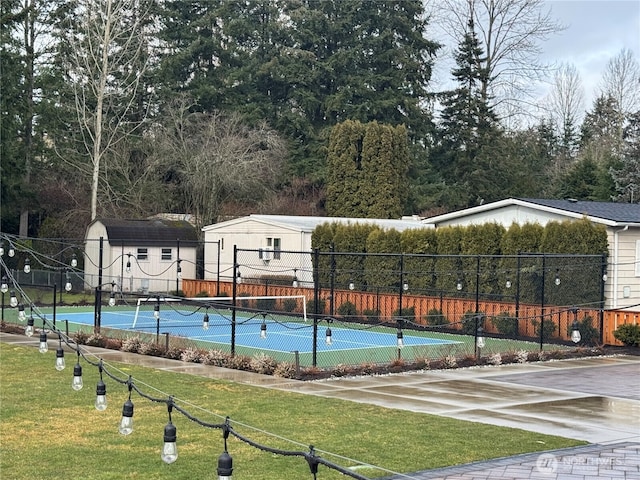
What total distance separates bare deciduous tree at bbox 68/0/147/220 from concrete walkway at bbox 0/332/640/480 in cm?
2184

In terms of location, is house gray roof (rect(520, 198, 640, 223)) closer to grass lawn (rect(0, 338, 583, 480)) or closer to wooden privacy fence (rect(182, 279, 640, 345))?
wooden privacy fence (rect(182, 279, 640, 345))

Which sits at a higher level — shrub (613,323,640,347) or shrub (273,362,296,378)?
shrub (613,323,640,347)

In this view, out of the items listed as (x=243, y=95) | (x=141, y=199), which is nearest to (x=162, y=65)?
(x=243, y=95)

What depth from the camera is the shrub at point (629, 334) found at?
23.1 meters

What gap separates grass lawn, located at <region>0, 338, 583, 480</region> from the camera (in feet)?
32.5

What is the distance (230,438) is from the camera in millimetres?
11711

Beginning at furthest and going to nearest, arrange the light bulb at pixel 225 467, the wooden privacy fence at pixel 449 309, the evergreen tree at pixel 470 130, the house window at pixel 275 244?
the evergreen tree at pixel 470 130 → the house window at pixel 275 244 → the wooden privacy fence at pixel 449 309 → the light bulb at pixel 225 467

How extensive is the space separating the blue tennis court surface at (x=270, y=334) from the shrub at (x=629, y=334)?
4.83m

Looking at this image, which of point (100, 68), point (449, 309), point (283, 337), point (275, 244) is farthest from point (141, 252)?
point (449, 309)

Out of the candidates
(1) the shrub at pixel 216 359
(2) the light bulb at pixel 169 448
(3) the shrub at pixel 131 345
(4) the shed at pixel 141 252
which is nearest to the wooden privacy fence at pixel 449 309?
(4) the shed at pixel 141 252

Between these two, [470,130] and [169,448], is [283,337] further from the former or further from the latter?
[470,130]

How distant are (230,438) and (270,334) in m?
16.2

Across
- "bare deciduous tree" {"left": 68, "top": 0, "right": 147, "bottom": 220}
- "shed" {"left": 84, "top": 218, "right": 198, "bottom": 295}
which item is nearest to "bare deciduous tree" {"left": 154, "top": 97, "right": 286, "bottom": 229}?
"bare deciduous tree" {"left": 68, "top": 0, "right": 147, "bottom": 220}

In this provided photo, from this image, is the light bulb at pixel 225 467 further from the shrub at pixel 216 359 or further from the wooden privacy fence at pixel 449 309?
the wooden privacy fence at pixel 449 309
